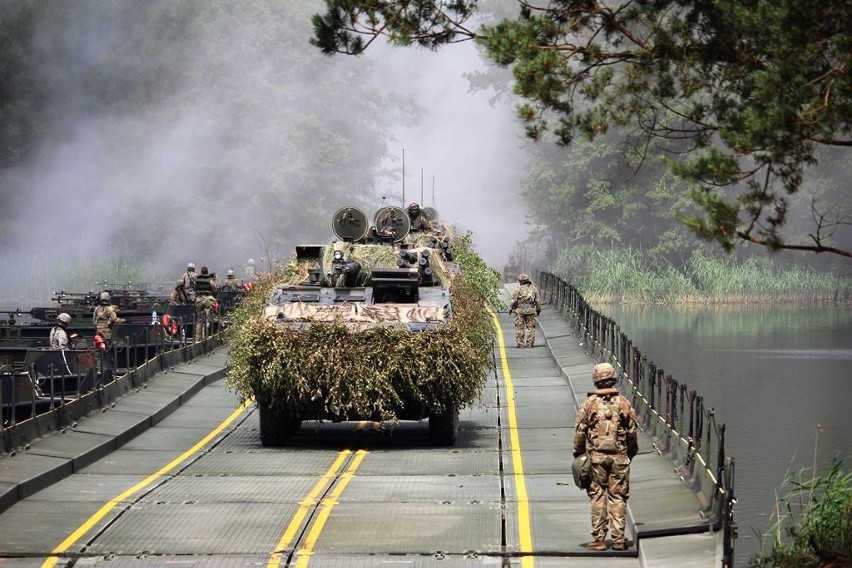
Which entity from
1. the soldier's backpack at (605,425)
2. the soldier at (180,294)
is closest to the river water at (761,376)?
the soldier's backpack at (605,425)

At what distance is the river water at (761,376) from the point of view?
101 feet

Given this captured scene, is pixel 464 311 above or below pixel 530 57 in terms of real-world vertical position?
below

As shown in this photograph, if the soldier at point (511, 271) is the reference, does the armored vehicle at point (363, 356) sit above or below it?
below

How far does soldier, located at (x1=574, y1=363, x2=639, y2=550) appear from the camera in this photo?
18.3m

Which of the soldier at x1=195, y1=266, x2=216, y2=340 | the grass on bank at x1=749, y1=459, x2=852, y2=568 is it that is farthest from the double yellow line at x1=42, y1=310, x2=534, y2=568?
the soldier at x1=195, y1=266, x2=216, y2=340

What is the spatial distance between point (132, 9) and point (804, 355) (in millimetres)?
46389

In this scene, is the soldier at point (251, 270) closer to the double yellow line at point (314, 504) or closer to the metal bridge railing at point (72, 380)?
the metal bridge railing at point (72, 380)

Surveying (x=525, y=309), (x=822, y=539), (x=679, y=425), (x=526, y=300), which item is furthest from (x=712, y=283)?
(x=822, y=539)

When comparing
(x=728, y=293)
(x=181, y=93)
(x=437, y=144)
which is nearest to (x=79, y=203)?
(x=181, y=93)

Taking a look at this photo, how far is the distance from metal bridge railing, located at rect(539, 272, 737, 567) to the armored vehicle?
272 centimetres

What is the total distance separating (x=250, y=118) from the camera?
308 ft

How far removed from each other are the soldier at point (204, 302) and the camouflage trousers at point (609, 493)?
2493cm

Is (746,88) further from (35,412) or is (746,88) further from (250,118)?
(250,118)

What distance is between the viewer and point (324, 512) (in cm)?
2095
